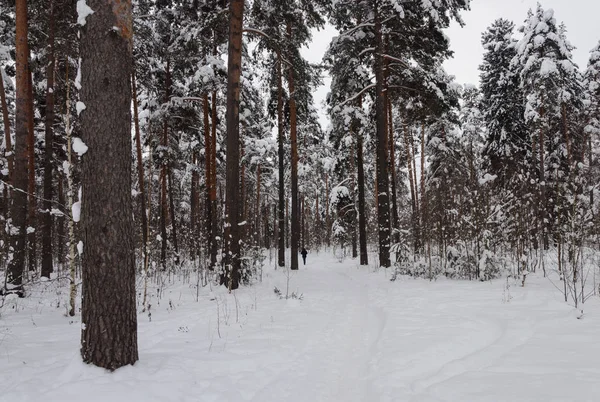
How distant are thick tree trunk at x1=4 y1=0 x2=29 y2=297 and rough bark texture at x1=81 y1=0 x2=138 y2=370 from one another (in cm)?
754

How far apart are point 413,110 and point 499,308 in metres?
10.2

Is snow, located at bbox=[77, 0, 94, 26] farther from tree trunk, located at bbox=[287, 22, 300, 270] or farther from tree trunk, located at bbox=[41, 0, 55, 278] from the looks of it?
tree trunk, located at bbox=[287, 22, 300, 270]

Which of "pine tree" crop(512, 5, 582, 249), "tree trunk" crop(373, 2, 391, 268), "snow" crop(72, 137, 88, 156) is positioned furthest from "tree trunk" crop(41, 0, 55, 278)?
"pine tree" crop(512, 5, 582, 249)

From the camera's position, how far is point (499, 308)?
5.84 metres

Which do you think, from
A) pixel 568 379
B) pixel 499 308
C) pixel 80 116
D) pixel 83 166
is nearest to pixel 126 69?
pixel 80 116

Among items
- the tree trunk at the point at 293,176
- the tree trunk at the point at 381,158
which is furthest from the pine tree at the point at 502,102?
the tree trunk at the point at 293,176

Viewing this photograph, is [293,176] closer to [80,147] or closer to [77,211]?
[77,211]

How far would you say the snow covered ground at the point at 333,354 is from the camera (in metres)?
3.14

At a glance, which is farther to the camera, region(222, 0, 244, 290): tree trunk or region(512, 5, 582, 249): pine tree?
region(512, 5, 582, 249): pine tree

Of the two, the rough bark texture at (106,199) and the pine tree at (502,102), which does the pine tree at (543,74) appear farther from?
the rough bark texture at (106,199)

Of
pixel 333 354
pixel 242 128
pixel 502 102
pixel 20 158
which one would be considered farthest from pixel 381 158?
pixel 502 102

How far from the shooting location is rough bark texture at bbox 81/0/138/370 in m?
3.48

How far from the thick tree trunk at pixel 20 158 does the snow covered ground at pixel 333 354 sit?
88.6 inches

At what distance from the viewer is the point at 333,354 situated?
4645 millimetres
